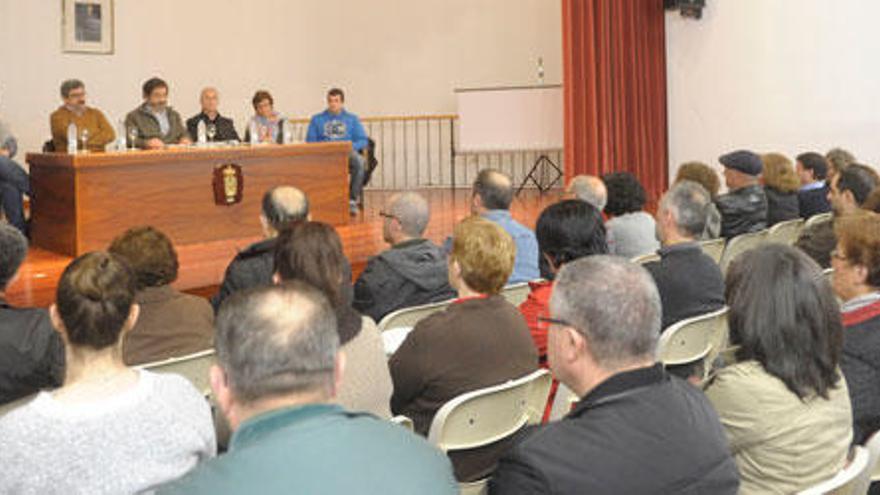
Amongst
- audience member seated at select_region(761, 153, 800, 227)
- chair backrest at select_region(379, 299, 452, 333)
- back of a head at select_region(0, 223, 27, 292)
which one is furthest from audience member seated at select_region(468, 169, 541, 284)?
back of a head at select_region(0, 223, 27, 292)

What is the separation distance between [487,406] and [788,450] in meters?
0.75

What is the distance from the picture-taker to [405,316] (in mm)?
3447

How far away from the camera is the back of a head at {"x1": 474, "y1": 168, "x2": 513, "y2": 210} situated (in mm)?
4789

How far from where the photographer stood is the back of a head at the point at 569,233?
11.0 ft

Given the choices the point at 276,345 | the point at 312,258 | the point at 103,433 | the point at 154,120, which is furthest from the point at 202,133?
the point at 276,345

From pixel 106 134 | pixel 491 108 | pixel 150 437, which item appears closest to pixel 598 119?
pixel 491 108

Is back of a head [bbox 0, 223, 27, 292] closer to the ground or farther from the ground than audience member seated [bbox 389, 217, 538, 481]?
farther from the ground

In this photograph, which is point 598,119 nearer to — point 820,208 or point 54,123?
point 820,208

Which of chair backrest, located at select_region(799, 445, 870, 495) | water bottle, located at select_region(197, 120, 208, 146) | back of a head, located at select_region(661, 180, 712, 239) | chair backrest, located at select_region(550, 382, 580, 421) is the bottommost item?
chair backrest, located at select_region(550, 382, 580, 421)

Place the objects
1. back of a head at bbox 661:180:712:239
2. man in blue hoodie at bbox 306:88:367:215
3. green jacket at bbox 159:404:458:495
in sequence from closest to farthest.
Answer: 1. green jacket at bbox 159:404:458:495
2. back of a head at bbox 661:180:712:239
3. man in blue hoodie at bbox 306:88:367:215

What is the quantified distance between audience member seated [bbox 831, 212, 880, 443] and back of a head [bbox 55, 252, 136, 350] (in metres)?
1.72

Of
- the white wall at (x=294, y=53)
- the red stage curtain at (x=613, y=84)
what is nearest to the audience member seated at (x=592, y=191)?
the red stage curtain at (x=613, y=84)

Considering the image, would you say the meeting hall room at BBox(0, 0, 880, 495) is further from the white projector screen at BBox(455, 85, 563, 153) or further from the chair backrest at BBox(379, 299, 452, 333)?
the white projector screen at BBox(455, 85, 563, 153)

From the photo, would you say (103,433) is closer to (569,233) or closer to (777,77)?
(569,233)
